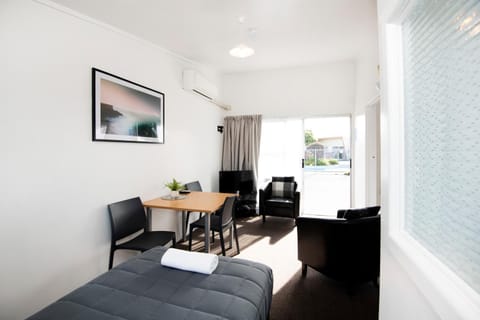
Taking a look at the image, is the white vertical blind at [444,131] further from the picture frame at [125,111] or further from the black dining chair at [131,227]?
the picture frame at [125,111]

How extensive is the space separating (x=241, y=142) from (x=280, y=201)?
148 cm

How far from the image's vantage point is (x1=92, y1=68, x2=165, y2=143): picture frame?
197 cm

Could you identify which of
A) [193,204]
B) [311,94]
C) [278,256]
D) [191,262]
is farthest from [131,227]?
[311,94]

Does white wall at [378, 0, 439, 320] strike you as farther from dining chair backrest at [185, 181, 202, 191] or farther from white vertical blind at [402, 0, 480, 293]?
dining chair backrest at [185, 181, 202, 191]

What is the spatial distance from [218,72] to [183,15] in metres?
2.16

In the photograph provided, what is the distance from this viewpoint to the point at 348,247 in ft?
6.02

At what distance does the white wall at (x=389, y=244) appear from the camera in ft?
2.84

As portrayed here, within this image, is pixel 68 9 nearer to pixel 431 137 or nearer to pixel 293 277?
pixel 431 137

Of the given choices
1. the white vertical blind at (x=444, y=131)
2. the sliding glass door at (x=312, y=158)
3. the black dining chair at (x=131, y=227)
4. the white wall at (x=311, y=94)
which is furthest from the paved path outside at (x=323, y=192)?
the white vertical blind at (x=444, y=131)

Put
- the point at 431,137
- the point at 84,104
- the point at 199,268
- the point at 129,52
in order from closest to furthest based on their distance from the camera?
the point at 431,137
the point at 199,268
the point at 84,104
the point at 129,52

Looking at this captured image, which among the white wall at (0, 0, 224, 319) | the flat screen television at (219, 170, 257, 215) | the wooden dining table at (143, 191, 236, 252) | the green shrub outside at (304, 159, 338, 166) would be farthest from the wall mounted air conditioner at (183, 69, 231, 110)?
the green shrub outside at (304, 159, 338, 166)

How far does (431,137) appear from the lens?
2.59ft

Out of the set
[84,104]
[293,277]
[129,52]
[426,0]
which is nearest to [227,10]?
[129,52]

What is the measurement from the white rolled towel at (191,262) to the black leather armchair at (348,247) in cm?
113
